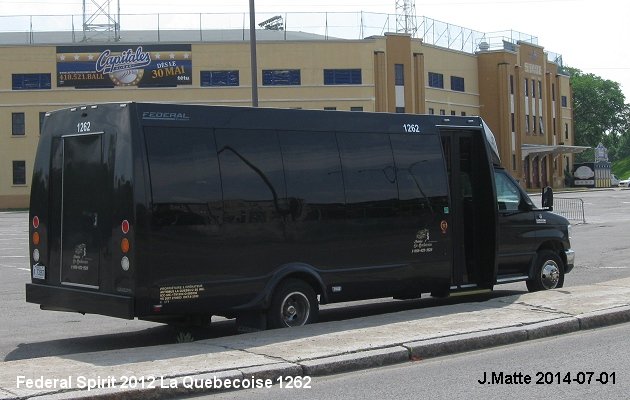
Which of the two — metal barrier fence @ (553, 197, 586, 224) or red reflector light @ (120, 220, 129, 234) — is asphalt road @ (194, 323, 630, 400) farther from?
metal barrier fence @ (553, 197, 586, 224)

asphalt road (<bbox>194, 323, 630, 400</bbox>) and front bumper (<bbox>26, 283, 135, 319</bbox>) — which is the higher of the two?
front bumper (<bbox>26, 283, 135, 319</bbox>)

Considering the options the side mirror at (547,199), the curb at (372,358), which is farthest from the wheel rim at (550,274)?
the curb at (372,358)

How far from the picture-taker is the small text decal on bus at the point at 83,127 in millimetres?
10398

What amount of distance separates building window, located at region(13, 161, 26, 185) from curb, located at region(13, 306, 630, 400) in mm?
54856

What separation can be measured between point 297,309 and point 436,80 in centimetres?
6059

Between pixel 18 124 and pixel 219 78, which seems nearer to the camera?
pixel 18 124

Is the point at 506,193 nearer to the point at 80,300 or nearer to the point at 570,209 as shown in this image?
the point at 80,300

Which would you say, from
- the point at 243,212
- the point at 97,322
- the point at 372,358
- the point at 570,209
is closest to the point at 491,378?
the point at 372,358

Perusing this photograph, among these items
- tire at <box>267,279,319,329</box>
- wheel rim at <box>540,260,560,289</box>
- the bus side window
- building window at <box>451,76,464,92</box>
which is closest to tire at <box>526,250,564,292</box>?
wheel rim at <box>540,260,560,289</box>

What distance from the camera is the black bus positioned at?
9.88m

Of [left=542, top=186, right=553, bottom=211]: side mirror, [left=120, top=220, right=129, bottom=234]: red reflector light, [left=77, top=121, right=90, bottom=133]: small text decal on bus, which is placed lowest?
[left=120, top=220, right=129, bottom=234]: red reflector light

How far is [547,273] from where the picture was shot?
1464 cm

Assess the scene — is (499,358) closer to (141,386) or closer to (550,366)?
(550,366)

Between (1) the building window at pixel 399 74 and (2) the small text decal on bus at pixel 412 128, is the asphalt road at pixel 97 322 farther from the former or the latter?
(1) the building window at pixel 399 74
